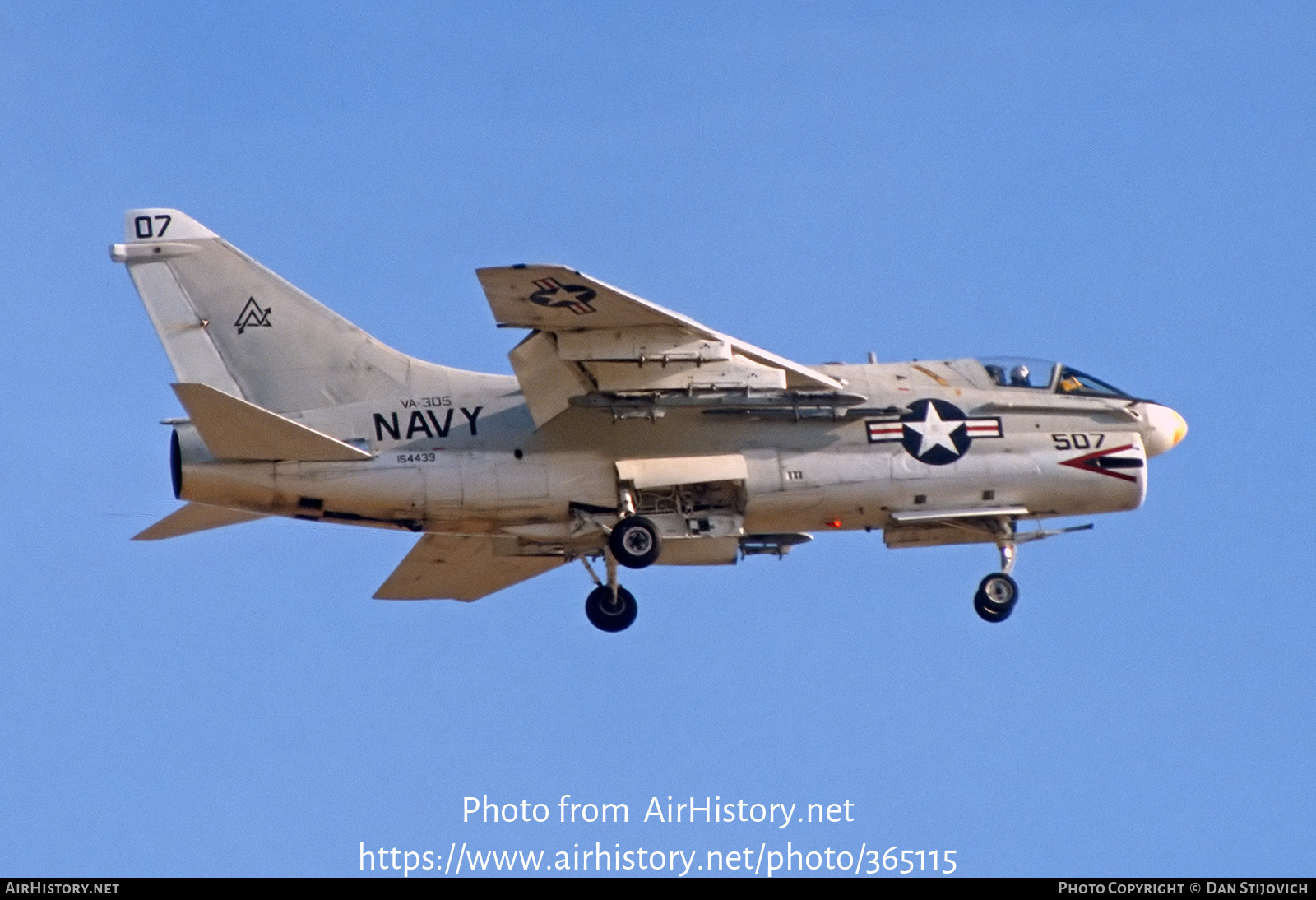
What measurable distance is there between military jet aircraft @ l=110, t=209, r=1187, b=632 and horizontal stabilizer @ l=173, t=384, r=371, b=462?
0.09 feet

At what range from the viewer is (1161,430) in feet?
106

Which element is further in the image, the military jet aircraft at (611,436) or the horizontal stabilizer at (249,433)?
the military jet aircraft at (611,436)

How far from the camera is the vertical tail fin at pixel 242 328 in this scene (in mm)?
30406

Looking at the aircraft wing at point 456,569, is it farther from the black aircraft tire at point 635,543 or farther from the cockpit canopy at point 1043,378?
the cockpit canopy at point 1043,378

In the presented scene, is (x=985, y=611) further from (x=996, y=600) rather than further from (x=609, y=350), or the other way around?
(x=609, y=350)

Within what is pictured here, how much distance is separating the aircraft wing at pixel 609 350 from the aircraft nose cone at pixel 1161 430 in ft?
14.7

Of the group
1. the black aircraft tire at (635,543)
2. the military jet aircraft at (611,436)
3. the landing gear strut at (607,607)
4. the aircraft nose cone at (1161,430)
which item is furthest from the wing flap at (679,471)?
the aircraft nose cone at (1161,430)

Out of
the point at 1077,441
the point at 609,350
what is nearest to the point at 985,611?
the point at 1077,441

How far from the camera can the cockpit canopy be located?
104 ft

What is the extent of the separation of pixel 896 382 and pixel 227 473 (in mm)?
8799

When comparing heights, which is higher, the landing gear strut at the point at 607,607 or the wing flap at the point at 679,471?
the wing flap at the point at 679,471

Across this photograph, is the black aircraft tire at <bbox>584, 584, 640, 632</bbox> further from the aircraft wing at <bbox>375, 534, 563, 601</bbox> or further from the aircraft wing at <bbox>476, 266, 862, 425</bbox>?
the aircraft wing at <bbox>476, 266, 862, 425</bbox>

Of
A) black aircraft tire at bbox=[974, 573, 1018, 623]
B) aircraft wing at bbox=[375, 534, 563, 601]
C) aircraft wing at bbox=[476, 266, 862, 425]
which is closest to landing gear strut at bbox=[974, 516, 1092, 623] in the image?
black aircraft tire at bbox=[974, 573, 1018, 623]

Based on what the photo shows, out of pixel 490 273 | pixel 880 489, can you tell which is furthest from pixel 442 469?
pixel 880 489
